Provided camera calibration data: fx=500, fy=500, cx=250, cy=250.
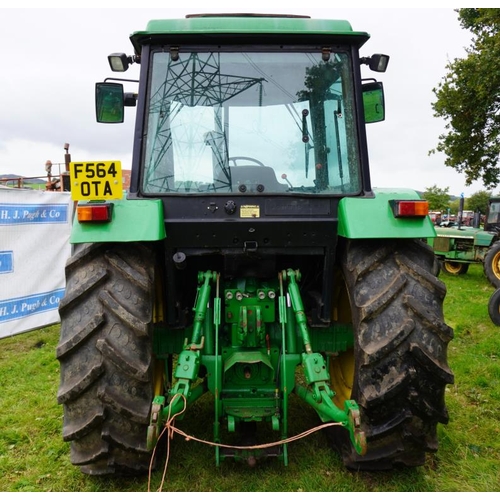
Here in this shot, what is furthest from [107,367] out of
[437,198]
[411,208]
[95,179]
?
[437,198]

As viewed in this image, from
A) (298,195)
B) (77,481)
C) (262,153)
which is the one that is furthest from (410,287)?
(77,481)

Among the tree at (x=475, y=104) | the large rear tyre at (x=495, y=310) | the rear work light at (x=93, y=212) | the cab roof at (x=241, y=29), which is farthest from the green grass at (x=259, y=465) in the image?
the tree at (x=475, y=104)

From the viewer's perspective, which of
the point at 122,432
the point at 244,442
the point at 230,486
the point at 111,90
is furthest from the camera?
the point at 111,90

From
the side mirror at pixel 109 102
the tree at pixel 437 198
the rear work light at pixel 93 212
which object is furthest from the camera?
the tree at pixel 437 198

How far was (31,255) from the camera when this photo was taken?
6418 mm

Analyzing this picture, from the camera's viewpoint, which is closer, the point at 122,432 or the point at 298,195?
the point at 122,432

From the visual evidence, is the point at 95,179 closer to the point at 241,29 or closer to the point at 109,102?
the point at 109,102

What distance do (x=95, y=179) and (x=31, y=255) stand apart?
415cm

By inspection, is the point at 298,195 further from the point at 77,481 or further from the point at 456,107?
the point at 456,107

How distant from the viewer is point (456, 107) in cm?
1502

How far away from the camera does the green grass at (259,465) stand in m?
2.97

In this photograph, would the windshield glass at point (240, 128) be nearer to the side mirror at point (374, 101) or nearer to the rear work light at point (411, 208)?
the rear work light at point (411, 208)

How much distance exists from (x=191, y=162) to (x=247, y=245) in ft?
1.99

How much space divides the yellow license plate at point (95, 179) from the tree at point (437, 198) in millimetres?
52379
